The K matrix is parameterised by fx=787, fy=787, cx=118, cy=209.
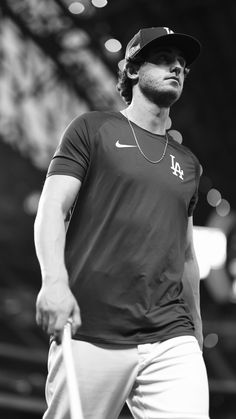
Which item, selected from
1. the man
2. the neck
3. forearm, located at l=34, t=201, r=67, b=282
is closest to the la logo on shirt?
the man

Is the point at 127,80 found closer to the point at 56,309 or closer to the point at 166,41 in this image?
the point at 166,41

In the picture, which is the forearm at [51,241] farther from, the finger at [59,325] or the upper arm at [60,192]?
the finger at [59,325]

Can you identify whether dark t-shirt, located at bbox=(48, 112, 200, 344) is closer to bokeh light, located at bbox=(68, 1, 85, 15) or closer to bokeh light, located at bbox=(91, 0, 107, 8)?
bokeh light, located at bbox=(68, 1, 85, 15)

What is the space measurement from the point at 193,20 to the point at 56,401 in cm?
1000

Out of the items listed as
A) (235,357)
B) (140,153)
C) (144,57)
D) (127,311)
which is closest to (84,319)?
(127,311)

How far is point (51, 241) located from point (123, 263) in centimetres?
32

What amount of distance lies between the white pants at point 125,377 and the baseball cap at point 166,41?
3.80 ft

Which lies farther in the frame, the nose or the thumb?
the nose

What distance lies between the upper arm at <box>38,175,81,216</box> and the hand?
338 mm

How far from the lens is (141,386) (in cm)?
274

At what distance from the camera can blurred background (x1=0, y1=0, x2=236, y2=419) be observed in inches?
465

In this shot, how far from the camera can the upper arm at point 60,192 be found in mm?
2674

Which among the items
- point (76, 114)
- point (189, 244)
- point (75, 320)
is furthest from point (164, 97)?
point (76, 114)

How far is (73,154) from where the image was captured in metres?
2.79
